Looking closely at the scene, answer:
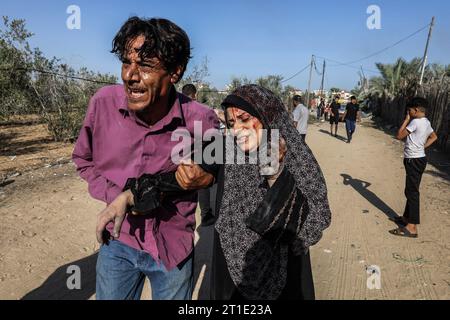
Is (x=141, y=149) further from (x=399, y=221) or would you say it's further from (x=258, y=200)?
(x=399, y=221)

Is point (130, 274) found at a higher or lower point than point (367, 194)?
higher

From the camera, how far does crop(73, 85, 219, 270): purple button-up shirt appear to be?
163cm

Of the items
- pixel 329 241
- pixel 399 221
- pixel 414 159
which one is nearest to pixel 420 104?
pixel 414 159

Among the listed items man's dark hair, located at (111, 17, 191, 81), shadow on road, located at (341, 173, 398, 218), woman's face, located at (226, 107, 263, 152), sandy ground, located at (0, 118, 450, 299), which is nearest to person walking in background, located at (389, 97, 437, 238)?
sandy ground, located at (0, 118, 450, 299)

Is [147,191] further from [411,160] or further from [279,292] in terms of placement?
[411,160]

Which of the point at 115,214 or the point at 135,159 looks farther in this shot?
the point at 135,159

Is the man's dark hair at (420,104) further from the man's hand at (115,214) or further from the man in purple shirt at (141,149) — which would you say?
the man's hand at (115,214)

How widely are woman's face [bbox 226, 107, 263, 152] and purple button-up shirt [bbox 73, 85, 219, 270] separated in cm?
24

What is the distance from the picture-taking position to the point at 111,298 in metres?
1.65

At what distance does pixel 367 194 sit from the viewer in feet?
22.2

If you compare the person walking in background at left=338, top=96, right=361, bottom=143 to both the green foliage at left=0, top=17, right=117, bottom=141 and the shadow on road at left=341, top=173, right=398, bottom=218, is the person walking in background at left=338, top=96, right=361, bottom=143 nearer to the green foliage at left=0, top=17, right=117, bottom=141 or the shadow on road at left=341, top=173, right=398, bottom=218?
the shadow on road at left=341, top=173, right=398, bottom=218

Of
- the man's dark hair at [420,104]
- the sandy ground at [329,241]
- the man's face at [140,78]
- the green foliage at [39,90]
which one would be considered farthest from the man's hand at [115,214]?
the green foliage at [39,90]

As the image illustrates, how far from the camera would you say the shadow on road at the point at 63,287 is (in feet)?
10.5

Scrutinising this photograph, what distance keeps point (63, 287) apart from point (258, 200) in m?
2.56
